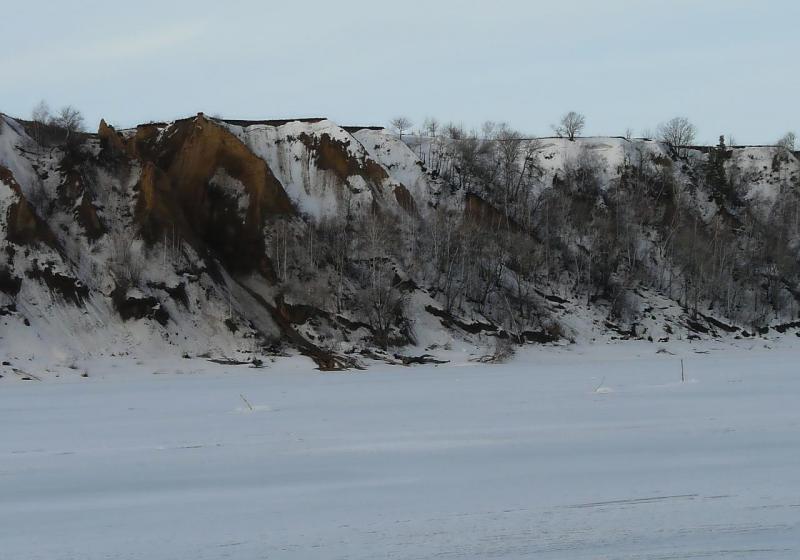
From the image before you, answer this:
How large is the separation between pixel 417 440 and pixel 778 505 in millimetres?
5733

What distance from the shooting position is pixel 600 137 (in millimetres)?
59250

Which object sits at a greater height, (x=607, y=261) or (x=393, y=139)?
(x=393, y=139)

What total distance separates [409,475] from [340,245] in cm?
3084

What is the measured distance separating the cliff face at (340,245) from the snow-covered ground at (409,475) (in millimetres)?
13910

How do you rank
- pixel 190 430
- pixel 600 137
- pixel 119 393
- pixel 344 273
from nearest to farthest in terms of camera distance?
1. pixel 190 430
2. pixel 119 393
3. pixel 344 273
4. pixel 600 137

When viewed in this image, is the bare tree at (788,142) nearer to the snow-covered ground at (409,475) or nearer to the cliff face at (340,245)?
the cliff face at (340,245)

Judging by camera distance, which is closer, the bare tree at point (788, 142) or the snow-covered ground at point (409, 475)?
the snow-covered ground at point (409, 475)

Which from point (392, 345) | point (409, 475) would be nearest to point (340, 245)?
point (392, 345)

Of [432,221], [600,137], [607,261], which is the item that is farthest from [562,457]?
[600,137]

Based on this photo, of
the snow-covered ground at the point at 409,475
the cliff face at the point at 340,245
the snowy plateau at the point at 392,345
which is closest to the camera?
the snow-covered ground at the point at 409,475

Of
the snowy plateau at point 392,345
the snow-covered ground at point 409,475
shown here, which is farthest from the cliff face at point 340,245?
the snow-covered ground at point 409,475

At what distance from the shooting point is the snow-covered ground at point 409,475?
7.56 metres

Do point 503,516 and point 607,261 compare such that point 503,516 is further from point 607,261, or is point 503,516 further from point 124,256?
point 607,261

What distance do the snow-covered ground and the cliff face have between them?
13.9 metres
